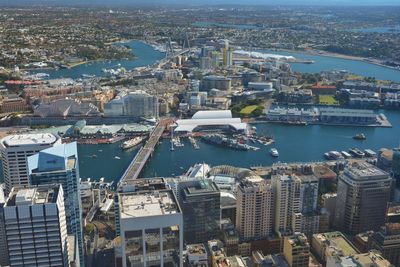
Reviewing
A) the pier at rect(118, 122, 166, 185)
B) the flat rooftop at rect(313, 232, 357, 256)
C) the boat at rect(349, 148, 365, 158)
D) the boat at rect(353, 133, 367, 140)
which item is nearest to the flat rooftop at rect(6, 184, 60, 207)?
the flat rooftop at rect(313, 232, 357, 256)

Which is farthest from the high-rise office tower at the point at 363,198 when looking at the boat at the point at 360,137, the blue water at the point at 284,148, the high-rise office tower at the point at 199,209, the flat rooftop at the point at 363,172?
the boat at the point at 360,137

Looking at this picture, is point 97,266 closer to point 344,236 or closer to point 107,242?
point 107,242

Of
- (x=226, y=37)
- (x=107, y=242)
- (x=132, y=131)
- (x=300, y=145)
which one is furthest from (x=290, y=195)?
(x=226, y=37)

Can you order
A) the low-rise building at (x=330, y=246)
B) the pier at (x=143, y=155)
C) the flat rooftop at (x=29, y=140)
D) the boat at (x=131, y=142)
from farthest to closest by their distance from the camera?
the boat at (x=131, y=142), the pier at (x=143, y=155), the flat rooftop at (x=29, y=140), the low-rise building at (x=330, y=246)

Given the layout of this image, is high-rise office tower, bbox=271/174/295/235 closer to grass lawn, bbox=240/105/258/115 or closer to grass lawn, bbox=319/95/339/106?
grass lawn, bbox=240/105/258/115

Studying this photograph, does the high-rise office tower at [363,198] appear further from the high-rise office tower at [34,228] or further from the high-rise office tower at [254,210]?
the high-rise office tower at [34,228]

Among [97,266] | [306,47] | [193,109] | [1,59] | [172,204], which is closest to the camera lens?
[172,204]

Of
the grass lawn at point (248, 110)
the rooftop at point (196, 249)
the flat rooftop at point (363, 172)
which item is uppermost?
the flat rooftop at point (363, 172)
